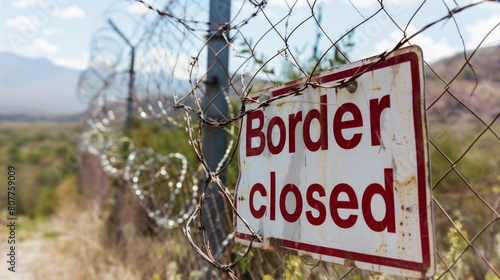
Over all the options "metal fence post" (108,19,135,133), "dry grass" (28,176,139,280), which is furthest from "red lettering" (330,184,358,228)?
"metal fence post" (108,19,135,133)

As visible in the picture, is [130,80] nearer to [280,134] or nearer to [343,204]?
[280,134]

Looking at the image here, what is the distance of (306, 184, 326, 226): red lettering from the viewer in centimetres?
87

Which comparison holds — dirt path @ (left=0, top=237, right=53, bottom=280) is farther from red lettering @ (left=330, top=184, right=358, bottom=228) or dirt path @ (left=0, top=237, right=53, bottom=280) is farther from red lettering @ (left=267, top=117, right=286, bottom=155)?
red lettering @ (left=330, top=184, right=358, bottom=228)

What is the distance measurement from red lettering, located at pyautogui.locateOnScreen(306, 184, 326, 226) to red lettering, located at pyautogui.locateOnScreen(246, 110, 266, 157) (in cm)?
21

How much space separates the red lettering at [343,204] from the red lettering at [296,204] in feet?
0.32

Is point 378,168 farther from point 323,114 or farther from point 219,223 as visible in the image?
point 219,223

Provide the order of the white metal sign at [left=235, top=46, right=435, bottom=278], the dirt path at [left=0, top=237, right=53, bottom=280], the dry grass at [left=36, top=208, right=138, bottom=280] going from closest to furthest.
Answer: the white metal sign at [left=235, top=46, right=435, bottom=278] < the dry grass at [left=36, top=208, right=138, bottom=280] < the dirt path at [left=0, top=237, right=53, bottom=280]

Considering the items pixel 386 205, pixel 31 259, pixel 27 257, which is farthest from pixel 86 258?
pixel 386 205

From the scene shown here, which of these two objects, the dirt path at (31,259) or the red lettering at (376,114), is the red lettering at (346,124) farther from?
the dirt path at (31,259)

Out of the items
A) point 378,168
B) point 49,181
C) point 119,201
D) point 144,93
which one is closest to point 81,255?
point 119,201

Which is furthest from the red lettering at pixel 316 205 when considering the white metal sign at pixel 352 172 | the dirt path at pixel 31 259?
the dirt path at pixel 31 259

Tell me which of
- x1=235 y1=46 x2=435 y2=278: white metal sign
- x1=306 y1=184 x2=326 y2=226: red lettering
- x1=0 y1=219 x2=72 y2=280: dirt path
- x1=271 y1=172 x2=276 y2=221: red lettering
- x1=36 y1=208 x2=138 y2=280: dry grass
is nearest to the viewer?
x1=235 y1=46 x2=435 y2=278: white metal sign

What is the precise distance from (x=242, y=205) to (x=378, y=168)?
1.43ft

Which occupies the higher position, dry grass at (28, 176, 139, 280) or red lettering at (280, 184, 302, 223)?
red lettering at (280, 184, 302, 223)
